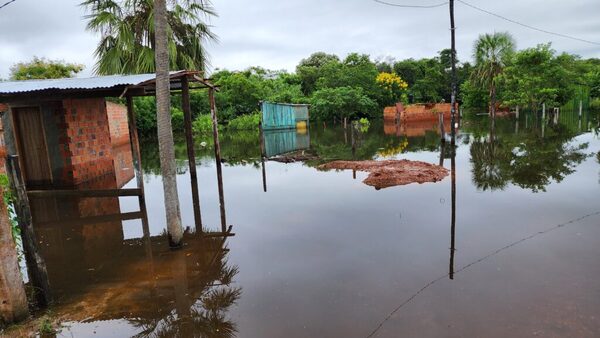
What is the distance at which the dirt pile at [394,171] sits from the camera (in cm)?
1055

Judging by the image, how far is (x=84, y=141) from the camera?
476 inches

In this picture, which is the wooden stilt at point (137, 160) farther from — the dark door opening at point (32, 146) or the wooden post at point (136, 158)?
the dark door opening at point (32, 146)

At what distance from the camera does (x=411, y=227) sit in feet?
22.1

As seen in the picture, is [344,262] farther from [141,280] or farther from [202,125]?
[202,125]

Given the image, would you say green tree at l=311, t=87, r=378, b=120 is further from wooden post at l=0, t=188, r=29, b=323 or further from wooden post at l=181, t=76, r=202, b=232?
wooden post at l=0, t=188, r=29, b=323

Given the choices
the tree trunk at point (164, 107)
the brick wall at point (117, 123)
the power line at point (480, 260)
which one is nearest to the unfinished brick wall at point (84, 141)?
the tree trunk at point (164, 107)

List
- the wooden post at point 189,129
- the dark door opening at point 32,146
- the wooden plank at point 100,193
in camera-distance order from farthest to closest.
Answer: the dark door opening at point 32,146, the wooden plank at point 100,193, the wooden post at point 189,129

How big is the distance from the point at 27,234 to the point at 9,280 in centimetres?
55

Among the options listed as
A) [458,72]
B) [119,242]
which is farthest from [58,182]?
[458,72]

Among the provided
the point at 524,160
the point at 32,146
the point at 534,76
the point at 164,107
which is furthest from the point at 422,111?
the point at 164,107

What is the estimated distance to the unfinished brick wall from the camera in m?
11.3

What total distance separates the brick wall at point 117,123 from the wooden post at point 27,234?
18325 millimetres

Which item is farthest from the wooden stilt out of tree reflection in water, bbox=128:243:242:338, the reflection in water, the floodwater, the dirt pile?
the dirt pile

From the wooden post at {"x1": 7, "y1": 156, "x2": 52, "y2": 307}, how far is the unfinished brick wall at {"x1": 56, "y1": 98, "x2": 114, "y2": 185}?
800 cm
